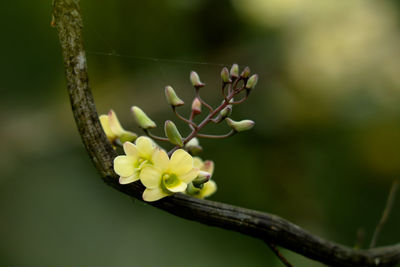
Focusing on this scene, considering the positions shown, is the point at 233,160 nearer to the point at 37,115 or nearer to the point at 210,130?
the point at 210,130

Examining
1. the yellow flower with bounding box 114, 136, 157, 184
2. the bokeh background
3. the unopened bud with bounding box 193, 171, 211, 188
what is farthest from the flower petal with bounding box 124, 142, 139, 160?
the bokeh background

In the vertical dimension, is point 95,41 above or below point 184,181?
above

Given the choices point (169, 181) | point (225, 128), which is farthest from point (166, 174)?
point (225, 128)

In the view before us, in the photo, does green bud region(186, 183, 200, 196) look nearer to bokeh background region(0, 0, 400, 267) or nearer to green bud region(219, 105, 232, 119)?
green bud region(219, 105, 232, 119)

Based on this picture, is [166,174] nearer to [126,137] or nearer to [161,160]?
[161,160]

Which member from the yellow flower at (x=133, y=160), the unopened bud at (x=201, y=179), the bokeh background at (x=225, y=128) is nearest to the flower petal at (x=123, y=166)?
the yellow flower at (x=133, y=160)

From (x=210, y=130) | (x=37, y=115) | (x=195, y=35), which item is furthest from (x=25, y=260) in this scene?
(x=195, y=35)

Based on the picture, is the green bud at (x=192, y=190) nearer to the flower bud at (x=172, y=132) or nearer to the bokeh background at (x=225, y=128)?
the flower bud at (x=172, y=132)
